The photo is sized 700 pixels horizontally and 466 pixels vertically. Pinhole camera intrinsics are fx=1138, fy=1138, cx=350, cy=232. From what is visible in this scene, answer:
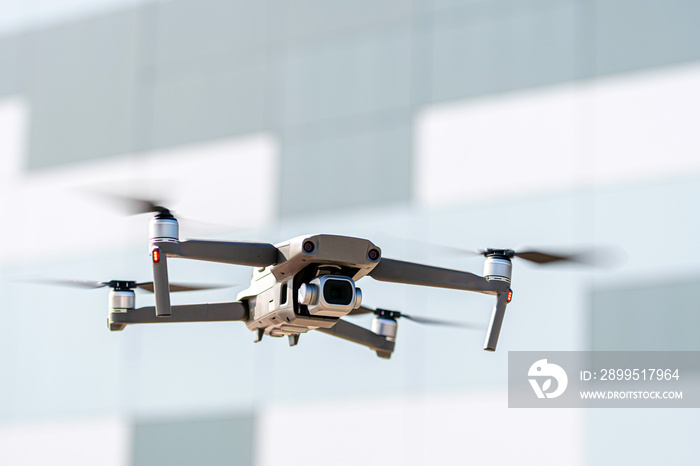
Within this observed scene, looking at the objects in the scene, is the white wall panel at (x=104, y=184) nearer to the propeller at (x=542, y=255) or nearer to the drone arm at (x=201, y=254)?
the propeller at (x=542, y=255)

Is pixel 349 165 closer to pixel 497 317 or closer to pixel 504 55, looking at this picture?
pixel 504 55

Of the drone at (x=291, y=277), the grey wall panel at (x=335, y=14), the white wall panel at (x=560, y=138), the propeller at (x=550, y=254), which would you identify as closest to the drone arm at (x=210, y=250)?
the drone at (x=291, y=277)

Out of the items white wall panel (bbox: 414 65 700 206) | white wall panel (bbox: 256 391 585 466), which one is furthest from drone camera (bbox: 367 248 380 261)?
white wall panel (bbox: 414 65 700 206)

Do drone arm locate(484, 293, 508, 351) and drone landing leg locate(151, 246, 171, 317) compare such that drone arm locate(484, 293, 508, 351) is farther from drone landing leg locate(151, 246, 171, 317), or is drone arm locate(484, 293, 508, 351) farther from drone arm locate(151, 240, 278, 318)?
drone landing leg locate(151, 246, 171, 317)

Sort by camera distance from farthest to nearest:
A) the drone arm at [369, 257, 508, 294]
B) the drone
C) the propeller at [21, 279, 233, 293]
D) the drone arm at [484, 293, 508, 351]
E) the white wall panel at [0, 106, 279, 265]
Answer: the white wall panel at [0, 106, 279, 265] < the propeller at [21, 279, 233, 293] < the drone arm at [484, 293, 508, 351] < the drone arm at [369, 257, 508, 294] < the drone

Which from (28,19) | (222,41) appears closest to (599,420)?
(222,41)

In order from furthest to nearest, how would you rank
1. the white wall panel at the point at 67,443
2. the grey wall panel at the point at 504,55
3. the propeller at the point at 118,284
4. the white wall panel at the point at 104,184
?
the white wall panel at the point at 67,443 → the white wall panel at the point at 104,184 → the grey wall panel at the point at 504,55 → the propeller at the point at 118,284

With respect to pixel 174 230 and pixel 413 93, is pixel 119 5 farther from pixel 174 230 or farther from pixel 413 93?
pixel 174 230
